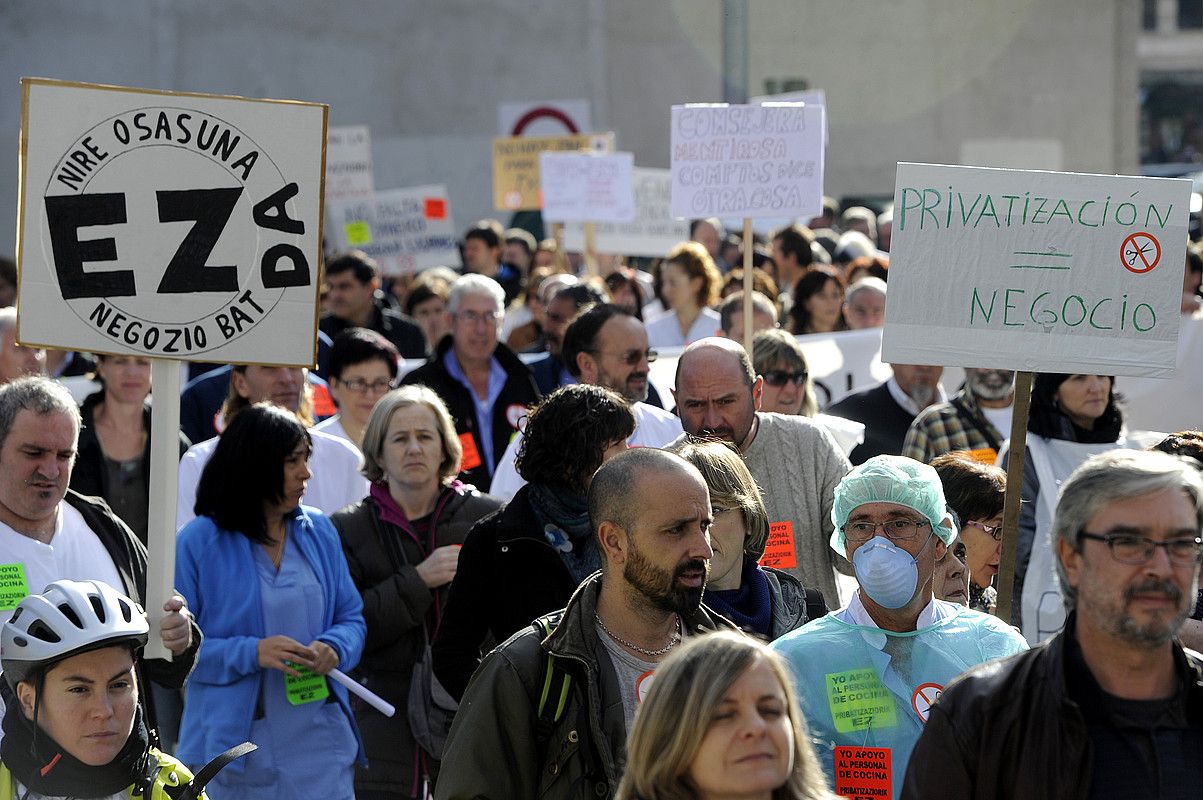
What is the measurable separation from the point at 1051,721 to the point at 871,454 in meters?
4.72

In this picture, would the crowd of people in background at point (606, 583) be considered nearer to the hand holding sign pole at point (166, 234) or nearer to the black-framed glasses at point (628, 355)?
the black-framed glasses at point (628, 355)

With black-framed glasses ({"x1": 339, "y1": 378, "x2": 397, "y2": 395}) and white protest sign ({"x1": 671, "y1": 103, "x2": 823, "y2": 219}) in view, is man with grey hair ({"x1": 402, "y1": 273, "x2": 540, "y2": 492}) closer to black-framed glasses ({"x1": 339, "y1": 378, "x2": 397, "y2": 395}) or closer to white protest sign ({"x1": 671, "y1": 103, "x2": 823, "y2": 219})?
black-framed glasses ({"x1": 339, "y1": 378, "x2": 397, "y2": 395})

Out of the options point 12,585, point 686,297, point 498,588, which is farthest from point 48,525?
point 686,297

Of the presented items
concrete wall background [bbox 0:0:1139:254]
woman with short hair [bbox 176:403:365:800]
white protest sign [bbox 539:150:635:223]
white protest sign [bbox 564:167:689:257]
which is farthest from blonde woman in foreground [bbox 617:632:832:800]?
concrete wall background [bbox 0:0:1139:254]

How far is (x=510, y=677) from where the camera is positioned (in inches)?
137

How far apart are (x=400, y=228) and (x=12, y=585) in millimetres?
10040

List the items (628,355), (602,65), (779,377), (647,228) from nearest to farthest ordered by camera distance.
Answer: (628,355)
(779,377)
(647,228)
(602,65)

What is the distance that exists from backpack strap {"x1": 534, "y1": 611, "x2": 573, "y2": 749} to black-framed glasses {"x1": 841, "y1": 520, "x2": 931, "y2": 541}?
863mm

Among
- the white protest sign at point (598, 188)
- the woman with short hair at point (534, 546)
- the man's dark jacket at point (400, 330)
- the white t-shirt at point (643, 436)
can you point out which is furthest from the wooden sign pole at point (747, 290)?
the white protest sign at point (598, 188)

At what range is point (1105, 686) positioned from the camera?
9.27 ft

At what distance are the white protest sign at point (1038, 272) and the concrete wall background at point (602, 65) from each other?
61.6 feet

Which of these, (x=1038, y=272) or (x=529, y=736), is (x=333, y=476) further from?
(x=529, y=736)

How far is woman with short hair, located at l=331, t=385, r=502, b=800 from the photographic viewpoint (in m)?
5.54

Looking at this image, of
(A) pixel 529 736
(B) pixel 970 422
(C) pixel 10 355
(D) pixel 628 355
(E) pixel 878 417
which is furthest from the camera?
(E) pixel 878 417
